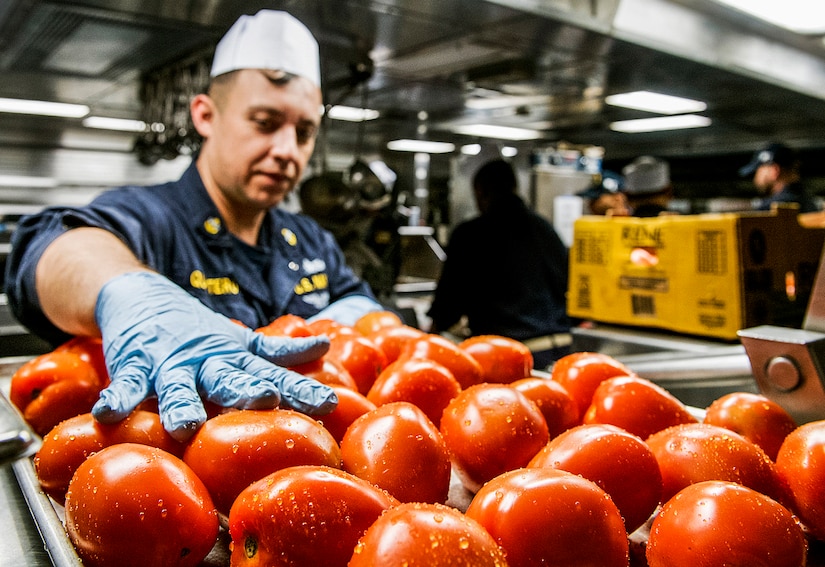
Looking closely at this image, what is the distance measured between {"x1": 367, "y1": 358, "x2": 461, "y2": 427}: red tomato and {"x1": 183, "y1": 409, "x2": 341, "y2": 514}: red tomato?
0.23m

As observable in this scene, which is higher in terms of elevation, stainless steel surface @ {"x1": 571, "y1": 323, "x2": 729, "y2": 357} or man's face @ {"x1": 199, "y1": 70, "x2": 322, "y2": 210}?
man's face @ {"x1": 199, "y1": 70, "x2": 322, "y2": 210}

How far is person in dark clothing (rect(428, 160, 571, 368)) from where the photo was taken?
357 centimetres

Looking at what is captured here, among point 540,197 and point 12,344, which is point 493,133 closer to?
point 540,197

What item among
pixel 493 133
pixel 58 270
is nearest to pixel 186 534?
pixel 58 270

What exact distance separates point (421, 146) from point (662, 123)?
3.11m

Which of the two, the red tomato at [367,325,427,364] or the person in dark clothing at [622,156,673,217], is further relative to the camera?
the person in dark clothing at [622,156,673,217]

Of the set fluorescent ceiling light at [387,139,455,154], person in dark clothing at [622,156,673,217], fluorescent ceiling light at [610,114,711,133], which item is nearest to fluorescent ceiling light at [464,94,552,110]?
person in dark clothing at [622,156,673,217]

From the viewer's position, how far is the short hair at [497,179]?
12.2 feet

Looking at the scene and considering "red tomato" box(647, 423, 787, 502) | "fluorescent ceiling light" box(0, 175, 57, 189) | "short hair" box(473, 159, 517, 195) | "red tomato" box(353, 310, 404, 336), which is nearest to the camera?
"red tomato" box(647, 423, 787, 502)

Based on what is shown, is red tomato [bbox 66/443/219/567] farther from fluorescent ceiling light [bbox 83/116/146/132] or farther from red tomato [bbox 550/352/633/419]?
fluorescent ceiling light [bbox 83/116/146/132]

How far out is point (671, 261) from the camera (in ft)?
8.34

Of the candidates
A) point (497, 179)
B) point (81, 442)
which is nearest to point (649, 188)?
point (497, 179)

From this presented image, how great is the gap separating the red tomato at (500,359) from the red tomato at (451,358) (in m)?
0.06

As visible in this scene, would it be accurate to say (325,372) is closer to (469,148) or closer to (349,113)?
(349,113)
